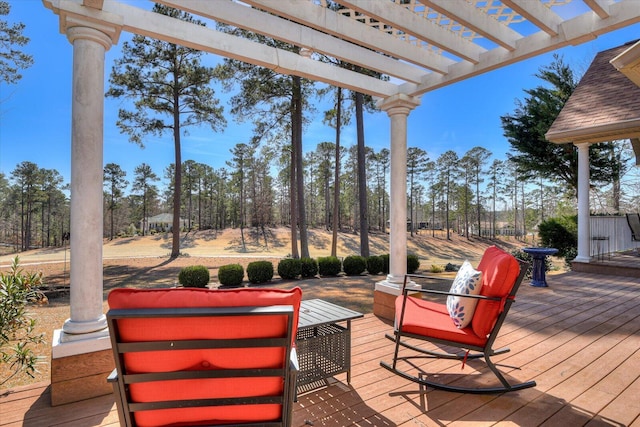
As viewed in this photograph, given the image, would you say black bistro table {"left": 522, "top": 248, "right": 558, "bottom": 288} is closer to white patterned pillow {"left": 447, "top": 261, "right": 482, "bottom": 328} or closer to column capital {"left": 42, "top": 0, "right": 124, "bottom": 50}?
white patterned pillow {"left": 447, "top": 261, "right": 482, "bottom": 328}

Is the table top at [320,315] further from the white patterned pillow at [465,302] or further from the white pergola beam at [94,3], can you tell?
the white pergola beam at [94,3]

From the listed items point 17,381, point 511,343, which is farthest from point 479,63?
point 17,381

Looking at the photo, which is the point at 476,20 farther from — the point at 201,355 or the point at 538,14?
the point at 201,355

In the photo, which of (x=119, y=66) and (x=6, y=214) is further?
(x=6, y=214)

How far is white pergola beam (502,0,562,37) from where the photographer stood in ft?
7.48

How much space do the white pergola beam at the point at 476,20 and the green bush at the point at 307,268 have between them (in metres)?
8.22

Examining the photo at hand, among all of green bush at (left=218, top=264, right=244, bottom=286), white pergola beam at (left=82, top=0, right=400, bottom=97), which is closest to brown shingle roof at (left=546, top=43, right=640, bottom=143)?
white pergola beam at (left=82, top=0, right=400, bottom=97)

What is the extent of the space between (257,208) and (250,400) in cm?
2784

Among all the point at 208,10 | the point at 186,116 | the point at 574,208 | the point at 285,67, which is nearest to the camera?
the point at 208,10

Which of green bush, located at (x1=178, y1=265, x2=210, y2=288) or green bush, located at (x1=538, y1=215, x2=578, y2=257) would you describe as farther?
green bush, located at (x1=538, y1=215, x2=578, y2=257)

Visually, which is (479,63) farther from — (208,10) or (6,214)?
(6,214)

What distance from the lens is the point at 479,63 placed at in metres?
3.18

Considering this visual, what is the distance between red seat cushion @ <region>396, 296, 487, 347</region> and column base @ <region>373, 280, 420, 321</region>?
3.04 feet

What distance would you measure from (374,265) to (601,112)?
6.63 meters
